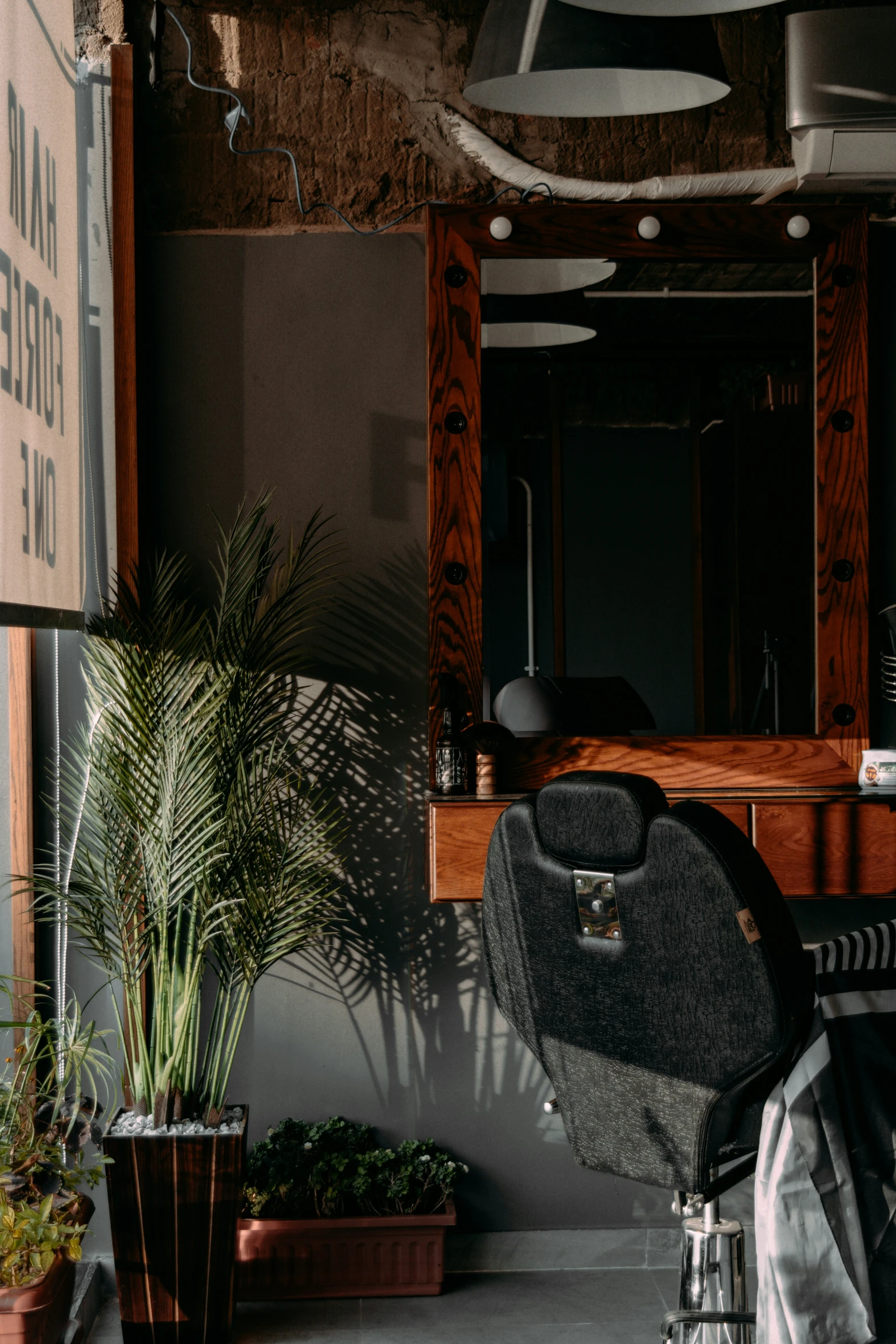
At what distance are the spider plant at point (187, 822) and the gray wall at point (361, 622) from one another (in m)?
0.24

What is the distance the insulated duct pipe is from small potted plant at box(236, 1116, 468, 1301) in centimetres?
242

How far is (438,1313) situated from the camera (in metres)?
2.80

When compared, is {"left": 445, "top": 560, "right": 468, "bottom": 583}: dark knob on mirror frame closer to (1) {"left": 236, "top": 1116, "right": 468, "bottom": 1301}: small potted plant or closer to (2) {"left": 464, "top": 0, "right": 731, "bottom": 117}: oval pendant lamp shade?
(2) {"left": 464, "top": 0, "right": 731, "bottom": 117}: oval pendant lamp shade

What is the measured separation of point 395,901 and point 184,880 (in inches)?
25.3

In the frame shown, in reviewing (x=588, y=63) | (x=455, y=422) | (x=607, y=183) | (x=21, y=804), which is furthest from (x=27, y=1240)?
(x=607, y=183)

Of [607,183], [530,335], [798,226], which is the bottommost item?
[530,335]

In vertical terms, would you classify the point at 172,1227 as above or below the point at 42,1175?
below

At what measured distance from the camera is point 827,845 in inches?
108

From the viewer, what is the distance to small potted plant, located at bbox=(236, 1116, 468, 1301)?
286 cm

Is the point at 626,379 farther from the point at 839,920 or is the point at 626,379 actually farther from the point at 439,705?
the point at 839,920

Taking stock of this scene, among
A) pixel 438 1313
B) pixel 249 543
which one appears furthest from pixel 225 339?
pixel 438 1313

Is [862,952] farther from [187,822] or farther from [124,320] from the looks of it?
[124,320]

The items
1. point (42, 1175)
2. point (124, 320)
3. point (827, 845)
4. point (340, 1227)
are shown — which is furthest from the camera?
point (124, 320)

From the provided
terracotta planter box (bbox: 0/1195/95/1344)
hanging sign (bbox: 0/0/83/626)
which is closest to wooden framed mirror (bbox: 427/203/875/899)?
hanging sign (bbox: 0/0/83/626)
